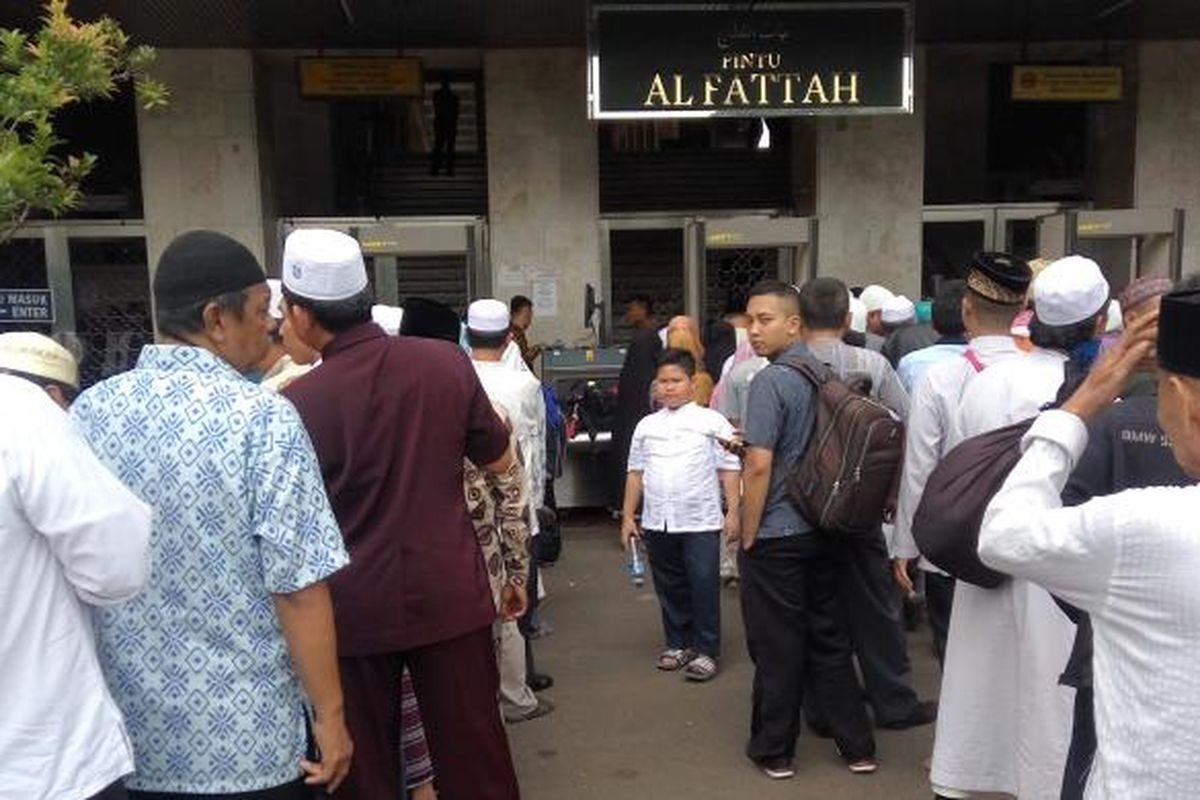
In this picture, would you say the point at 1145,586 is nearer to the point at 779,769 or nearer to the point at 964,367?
the point at 964,367

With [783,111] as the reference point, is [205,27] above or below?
above

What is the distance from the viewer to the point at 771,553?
159 inches

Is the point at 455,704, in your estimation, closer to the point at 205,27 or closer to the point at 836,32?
the point at 836,32

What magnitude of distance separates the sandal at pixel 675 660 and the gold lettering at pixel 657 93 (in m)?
4.77

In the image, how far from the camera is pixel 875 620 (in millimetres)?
4484

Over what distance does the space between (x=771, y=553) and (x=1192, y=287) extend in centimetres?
238

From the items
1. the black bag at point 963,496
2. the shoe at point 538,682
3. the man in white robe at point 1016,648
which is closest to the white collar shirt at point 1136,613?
the black bag at point 963,496

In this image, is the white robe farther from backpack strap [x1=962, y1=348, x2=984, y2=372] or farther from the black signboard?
the black signboard

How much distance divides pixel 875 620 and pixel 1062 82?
722 centimetres

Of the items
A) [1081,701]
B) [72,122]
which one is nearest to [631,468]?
[1081,701]

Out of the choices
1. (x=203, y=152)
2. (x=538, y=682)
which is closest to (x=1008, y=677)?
(x=538, y=682)

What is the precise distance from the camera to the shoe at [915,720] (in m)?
4.62

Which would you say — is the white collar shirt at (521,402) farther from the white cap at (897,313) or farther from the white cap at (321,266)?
the white cap at (897,313)

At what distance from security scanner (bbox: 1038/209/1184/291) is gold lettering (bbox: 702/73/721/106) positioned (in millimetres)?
3298
